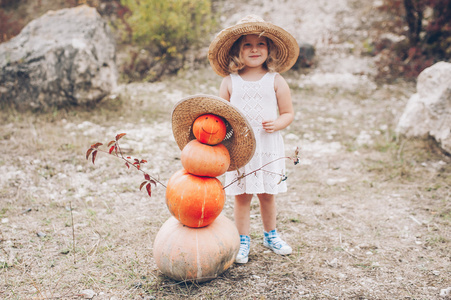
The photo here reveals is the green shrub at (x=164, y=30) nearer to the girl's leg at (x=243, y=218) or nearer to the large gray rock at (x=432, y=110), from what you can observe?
the large gray rock at (x=432, y=110)

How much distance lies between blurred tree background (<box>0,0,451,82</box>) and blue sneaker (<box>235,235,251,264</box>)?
6509 mm

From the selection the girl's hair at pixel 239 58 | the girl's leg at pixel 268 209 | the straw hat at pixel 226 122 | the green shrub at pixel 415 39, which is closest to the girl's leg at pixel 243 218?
the girl's leg at pixel 268 209

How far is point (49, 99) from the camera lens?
6.36 metres

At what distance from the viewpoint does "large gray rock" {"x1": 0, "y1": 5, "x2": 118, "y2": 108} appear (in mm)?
6289

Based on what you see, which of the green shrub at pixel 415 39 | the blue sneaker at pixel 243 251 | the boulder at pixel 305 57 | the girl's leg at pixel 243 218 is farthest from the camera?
the boulder at pixel 305 57

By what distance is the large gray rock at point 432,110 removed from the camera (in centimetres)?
521

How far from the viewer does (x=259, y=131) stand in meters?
2.97

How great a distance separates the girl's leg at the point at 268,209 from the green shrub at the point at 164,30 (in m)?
6.40

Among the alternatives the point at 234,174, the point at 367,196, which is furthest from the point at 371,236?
the point at 234,174

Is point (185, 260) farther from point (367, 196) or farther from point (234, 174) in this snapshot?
point (367, 196)

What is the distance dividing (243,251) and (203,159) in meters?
0.97

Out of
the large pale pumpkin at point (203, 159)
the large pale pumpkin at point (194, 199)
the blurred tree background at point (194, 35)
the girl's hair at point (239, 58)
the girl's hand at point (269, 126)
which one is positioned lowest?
the large pale pumpkin at point (194, 199)

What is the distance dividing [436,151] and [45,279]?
17.1 feet

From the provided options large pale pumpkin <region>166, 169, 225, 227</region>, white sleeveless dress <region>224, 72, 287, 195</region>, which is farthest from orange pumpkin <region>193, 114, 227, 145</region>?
white sleeveless dress <region>224, 72, 287, 195</region>
